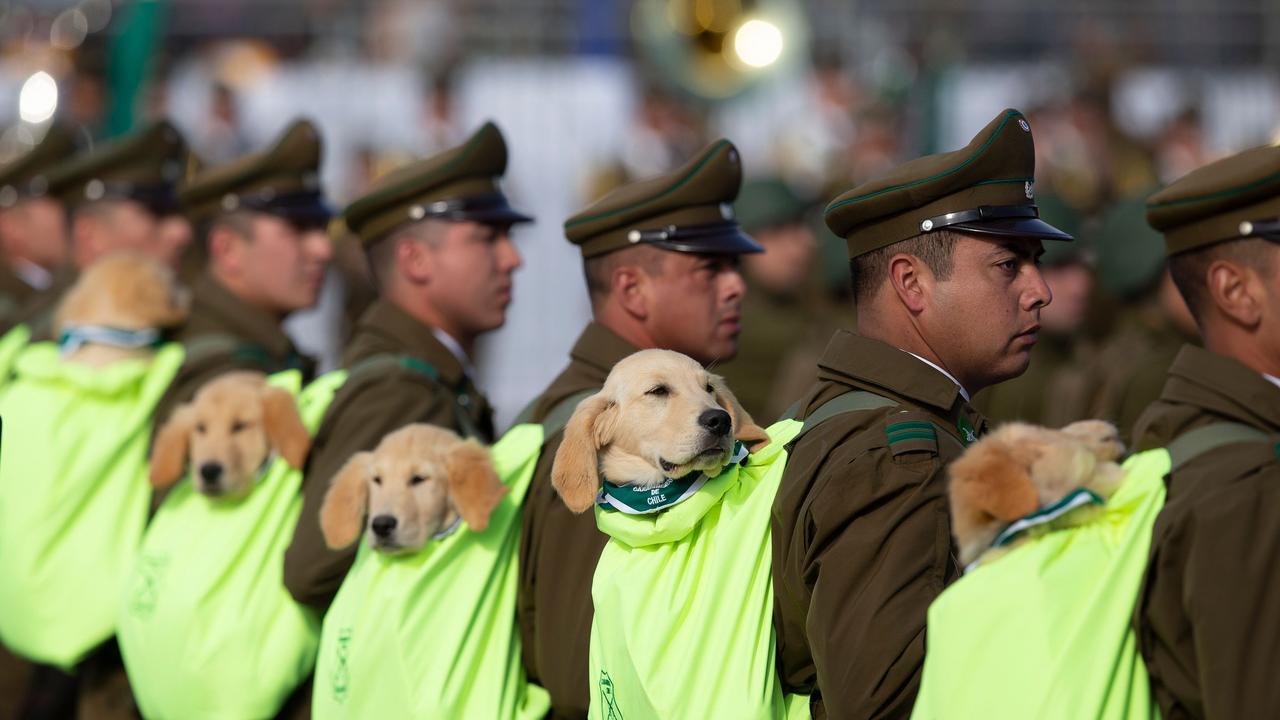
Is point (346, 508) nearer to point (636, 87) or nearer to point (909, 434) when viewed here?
point (909, 434)

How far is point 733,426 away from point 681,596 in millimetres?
422

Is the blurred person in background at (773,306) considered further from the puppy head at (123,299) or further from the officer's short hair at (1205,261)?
the officer's short hair at (1205,261)

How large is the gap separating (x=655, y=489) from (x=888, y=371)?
0.58 m

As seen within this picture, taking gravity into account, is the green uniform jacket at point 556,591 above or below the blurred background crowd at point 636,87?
below

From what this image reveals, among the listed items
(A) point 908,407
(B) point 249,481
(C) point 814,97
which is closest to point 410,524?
(B) point 249,481

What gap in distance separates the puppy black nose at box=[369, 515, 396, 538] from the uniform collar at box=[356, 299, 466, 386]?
1.10 meters

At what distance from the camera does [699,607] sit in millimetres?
3570

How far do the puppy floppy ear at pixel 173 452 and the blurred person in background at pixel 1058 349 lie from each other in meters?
3.78

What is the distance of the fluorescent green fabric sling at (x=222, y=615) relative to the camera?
4.81m

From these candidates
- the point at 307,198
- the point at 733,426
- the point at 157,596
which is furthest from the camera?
the point at 307,198

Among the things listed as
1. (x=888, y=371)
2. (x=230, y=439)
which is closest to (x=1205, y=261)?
(x=888, y=371)

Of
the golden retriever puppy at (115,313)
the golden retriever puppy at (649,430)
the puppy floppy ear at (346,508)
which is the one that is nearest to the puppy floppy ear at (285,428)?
the puppy floppy ear at (346,508)

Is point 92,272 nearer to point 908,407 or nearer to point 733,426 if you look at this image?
point 733,426

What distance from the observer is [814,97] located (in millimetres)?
15484
